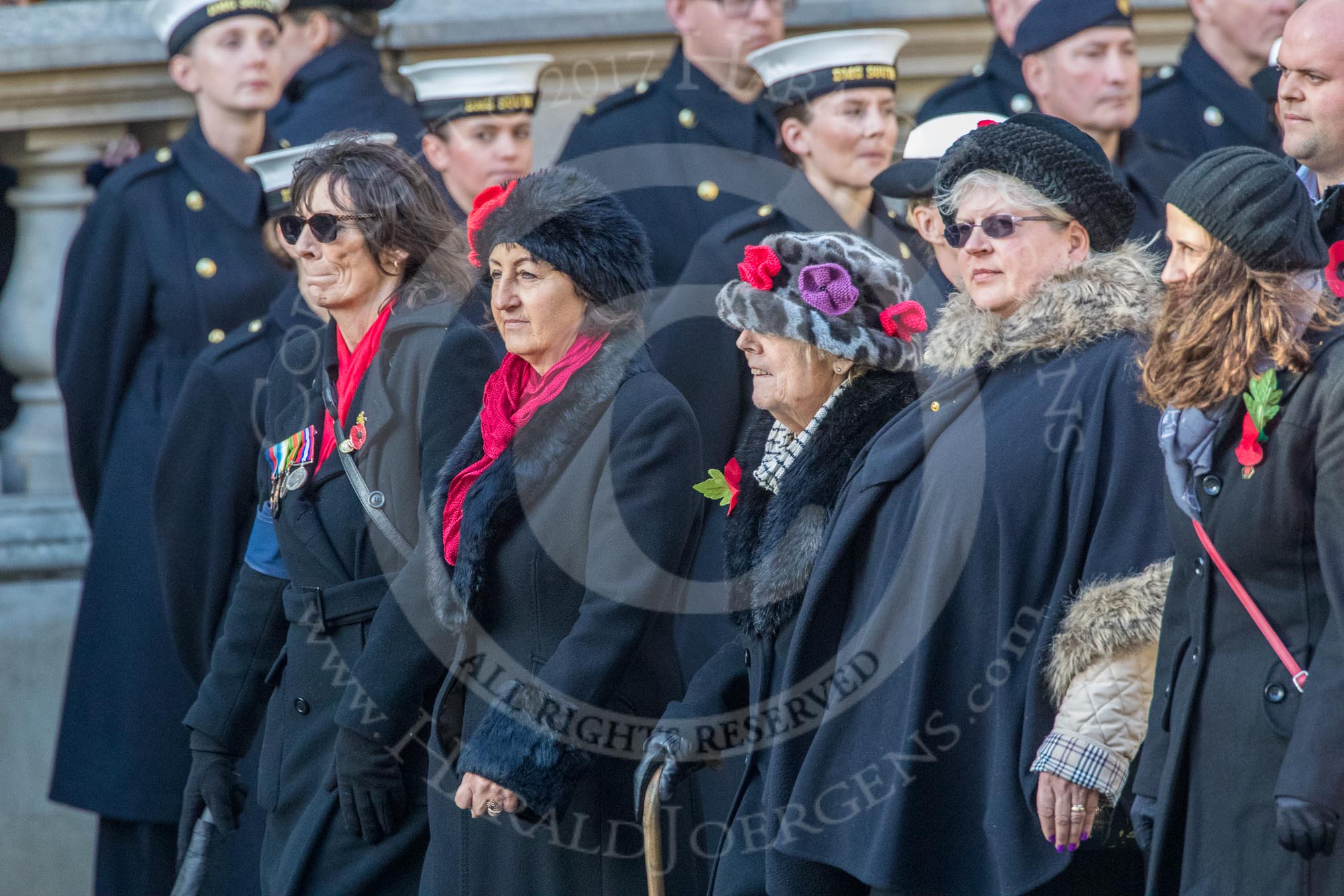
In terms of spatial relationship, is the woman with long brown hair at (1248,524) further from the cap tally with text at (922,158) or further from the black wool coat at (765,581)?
the cap tally with text at (922,158)

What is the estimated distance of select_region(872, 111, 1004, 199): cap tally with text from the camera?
4879 mm

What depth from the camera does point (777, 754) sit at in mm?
3803

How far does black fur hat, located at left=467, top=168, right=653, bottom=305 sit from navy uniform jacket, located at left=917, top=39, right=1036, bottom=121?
228 cm

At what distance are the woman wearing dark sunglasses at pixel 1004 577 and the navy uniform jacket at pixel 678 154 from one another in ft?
6.95

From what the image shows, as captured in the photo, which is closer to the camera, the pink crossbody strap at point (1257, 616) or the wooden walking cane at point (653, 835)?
the pink crossbody strap at point (1257, 616)

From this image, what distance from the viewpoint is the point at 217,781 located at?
4664 mm

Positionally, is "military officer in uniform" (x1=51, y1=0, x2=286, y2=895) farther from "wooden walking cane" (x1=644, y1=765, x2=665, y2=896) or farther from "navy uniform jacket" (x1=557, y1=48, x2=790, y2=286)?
"wooden walking cane" (x1=644, y1=765, x2=665, y2=896)

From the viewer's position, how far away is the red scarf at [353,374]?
14.3 feet

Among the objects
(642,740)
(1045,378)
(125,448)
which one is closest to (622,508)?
(642,740)

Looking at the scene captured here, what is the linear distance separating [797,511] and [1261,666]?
1.03 m

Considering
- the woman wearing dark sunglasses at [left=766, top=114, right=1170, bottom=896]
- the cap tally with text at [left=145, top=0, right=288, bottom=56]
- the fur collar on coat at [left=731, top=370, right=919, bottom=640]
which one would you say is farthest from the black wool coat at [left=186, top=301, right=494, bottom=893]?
the cap tally with text at [left=145, top=0, right=288, bottom=56]

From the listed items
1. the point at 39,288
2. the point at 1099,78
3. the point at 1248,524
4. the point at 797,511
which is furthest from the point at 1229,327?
the point at 39,288

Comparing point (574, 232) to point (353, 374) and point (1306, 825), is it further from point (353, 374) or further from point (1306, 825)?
point (1306, 825)

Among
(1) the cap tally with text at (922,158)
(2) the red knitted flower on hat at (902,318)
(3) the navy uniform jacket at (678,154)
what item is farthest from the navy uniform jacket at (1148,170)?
(2) the red knitted flower on hat at (902,318)
